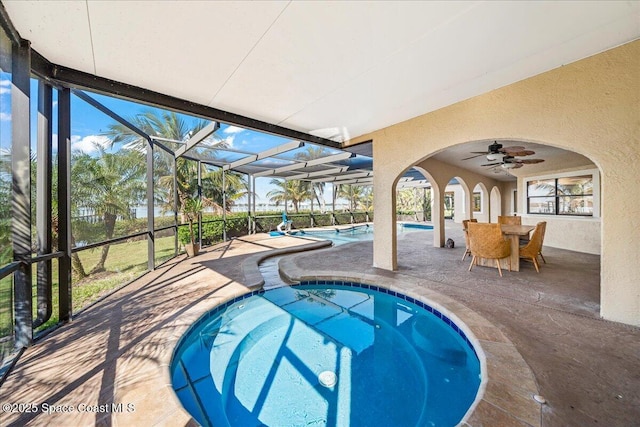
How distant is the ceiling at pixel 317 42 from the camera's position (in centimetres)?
196

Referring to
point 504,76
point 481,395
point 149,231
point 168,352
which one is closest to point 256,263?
point 149,231

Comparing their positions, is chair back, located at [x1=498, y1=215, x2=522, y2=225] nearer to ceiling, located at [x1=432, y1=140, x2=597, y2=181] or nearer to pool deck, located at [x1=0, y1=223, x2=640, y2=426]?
ceiling, located at [x1=432, y1=140, x2=597, y2=181]

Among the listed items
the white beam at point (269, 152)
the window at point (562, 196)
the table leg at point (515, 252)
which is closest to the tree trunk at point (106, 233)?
the white beam at point (269, 152)

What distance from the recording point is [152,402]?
69.3 inches

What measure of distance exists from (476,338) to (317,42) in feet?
11.5

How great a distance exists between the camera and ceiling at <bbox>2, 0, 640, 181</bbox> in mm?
1957

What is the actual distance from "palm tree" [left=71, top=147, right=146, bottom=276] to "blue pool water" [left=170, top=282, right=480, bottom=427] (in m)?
3.46

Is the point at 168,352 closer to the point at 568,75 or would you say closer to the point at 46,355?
the point at 46,355

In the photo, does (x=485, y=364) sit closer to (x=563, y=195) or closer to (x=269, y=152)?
(x=269, y=152)

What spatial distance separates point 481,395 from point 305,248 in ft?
21.4

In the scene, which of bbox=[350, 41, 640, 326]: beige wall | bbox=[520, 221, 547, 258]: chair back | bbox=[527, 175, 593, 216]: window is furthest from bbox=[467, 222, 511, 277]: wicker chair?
bbox=[527, 175, 593, 216]: window

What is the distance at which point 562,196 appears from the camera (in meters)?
7.38

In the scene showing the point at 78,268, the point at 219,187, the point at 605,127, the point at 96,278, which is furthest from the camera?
the point at 219,187

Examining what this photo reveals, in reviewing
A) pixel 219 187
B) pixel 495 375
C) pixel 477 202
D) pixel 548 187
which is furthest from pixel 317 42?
pixel 477 202
